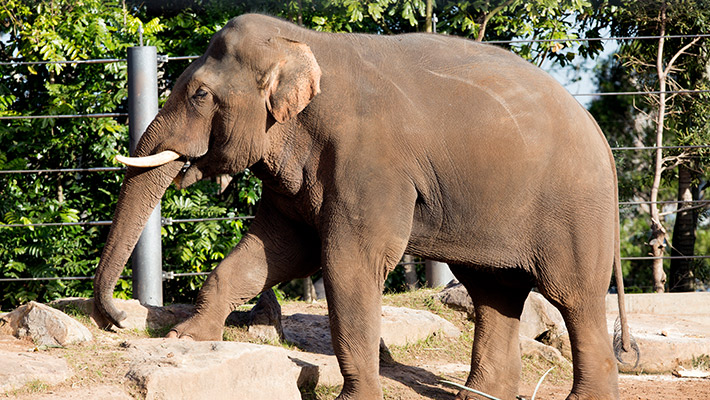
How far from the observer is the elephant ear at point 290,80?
423 centimetres

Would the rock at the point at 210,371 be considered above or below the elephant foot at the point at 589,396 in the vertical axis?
above

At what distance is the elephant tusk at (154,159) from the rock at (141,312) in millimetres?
894

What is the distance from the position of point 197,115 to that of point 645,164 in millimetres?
8628

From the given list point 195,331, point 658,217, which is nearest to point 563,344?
point 195,331

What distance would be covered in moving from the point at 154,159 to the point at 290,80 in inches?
30.1

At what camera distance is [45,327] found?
4.26m

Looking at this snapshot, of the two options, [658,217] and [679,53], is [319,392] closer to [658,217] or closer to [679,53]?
[658,217]

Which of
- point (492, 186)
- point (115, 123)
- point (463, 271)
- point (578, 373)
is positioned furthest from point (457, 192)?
point (115, 123)

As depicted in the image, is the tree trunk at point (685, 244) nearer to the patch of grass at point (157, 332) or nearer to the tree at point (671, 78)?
the tree at point (671, 78)

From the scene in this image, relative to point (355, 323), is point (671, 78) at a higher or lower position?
higher

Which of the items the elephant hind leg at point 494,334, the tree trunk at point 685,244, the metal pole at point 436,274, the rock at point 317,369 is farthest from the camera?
the tree trunk at point 685,244

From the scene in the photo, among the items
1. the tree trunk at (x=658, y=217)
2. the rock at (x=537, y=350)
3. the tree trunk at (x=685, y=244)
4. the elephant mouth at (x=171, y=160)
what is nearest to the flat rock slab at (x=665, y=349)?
the rock at (x=537, y=350)

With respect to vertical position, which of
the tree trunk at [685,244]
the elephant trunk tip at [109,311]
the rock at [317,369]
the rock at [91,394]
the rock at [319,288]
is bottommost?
the rock at [319,288]

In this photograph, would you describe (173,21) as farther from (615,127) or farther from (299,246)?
(615,127)
